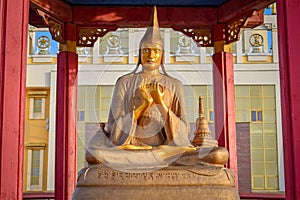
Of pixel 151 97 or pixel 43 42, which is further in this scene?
pixel 43 42

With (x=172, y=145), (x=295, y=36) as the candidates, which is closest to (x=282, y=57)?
(x=295, y=36)

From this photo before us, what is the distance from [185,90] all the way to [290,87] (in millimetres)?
5806

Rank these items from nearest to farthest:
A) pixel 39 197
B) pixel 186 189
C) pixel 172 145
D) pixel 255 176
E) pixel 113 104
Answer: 1. pixel 186 189
2. pixel 172 145
3. pixel 113 104
4. pixel 39 197
5. pixel 255 176

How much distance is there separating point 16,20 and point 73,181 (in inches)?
94.6

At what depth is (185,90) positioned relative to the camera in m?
10.3

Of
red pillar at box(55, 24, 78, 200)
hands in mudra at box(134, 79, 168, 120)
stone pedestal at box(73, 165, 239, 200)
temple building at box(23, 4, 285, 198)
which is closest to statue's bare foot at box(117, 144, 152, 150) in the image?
stone pedestal at box(73, 165, 239, 200)

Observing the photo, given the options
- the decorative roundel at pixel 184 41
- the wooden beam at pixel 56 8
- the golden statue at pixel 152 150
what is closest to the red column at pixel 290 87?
the golden statue at pixel 152 150

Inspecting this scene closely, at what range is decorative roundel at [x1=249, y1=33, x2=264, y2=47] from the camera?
1088cm

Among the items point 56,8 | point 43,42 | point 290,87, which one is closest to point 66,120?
point 56,8

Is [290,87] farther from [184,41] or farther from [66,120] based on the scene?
[184,41]

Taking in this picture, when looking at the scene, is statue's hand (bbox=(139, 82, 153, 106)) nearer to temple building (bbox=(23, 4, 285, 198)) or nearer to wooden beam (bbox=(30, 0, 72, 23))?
wooden beam (bbox=(30, 0, 72, 23))

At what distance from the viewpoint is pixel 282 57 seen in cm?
459

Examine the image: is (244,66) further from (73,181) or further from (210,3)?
(73,181)

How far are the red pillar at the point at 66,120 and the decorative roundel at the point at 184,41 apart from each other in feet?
13.7
